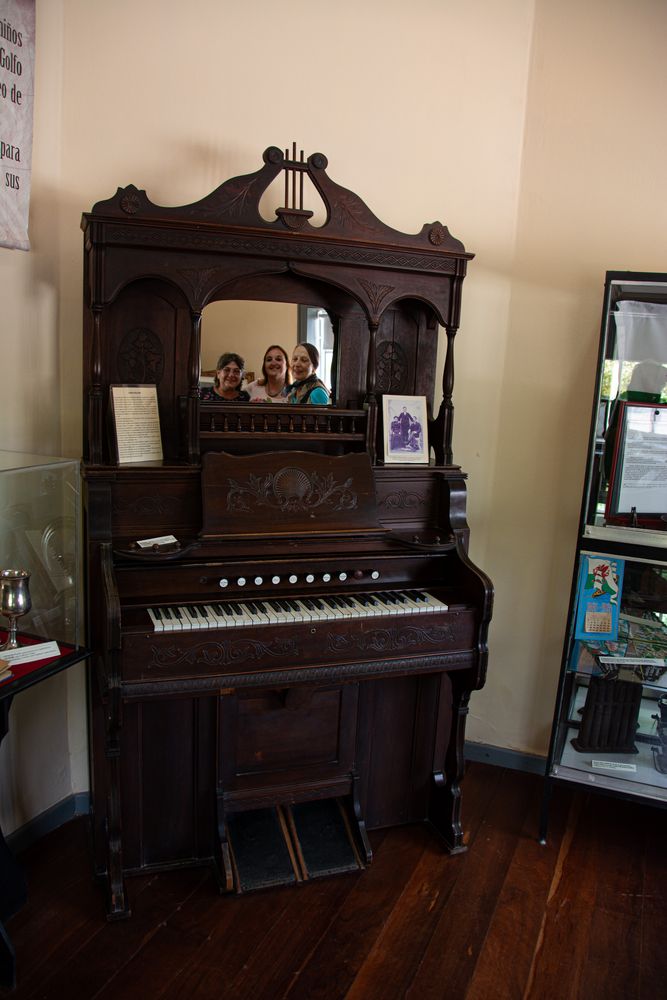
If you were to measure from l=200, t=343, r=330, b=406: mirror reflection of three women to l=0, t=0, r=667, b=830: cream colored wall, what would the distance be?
1.69ft

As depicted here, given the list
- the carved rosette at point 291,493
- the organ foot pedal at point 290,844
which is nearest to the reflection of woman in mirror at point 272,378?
the carved rosette at point 291,493

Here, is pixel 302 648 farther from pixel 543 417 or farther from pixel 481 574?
pixel 543 417

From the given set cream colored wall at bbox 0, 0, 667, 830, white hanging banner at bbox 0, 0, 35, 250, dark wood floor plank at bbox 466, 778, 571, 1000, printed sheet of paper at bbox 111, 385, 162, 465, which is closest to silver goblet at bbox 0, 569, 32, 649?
printed sheet of paper at bbox 111, 385, 162, 465

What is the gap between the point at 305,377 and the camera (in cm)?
263

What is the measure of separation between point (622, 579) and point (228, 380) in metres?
1.53

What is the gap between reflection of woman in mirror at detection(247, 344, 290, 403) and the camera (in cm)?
257

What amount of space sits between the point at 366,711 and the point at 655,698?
3.54 ft

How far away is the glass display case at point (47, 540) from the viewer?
2182mm

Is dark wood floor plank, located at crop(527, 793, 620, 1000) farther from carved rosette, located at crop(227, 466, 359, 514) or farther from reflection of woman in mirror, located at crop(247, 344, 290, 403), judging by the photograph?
reflection of woman in mirror, located at crop(247, 344, 290, 403)

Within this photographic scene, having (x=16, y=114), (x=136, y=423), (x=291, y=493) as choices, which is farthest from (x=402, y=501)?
(x=16, y=114)

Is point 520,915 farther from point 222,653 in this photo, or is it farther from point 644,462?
point 644,462

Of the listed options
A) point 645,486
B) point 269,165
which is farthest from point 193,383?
point 645,486

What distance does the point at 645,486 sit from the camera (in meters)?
2.62

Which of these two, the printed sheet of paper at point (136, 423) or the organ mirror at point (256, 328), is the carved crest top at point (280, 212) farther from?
the printed sheet of paper at point (136, 423)
